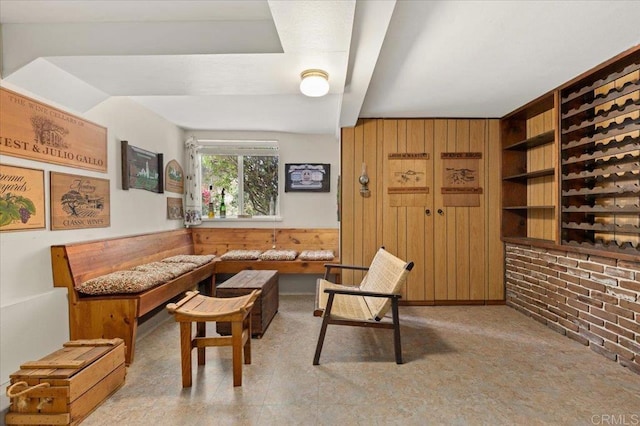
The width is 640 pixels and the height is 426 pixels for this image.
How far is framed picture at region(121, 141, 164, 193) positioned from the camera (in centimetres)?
323

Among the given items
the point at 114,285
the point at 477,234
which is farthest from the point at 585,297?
the point at 114,285

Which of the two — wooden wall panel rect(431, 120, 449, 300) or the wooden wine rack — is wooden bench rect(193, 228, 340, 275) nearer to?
wooden wall panel rect(431, 120, 449, 300)

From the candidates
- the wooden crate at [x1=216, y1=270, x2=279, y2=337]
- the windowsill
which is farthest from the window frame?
the wooden crate at [x1=216, y1=270, x2=279, y2=337]

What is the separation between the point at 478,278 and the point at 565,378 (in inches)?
69.3

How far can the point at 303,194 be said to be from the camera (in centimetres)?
477

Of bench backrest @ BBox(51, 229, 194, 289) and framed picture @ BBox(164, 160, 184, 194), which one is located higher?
framed picture @ BBox(164, 160, 184, 194)

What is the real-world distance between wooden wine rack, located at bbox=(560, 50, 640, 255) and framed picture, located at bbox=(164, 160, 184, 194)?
13.7ft

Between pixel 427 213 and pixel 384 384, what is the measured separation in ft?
7.41

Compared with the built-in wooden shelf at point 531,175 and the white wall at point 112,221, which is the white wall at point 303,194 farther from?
the built-in wooden shelf at point 531,175

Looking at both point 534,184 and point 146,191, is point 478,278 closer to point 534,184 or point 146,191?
point 534,184

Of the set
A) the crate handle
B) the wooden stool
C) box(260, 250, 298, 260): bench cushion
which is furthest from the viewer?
box(260, 250, 298, 260): bench cushion

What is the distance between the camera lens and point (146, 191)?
3643mm

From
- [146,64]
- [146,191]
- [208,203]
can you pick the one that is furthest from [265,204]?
[146,64]

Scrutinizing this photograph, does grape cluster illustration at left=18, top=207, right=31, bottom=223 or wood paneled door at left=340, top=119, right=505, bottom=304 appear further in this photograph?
wood paneled door at left=340, top=119, right=505, bottom=304
